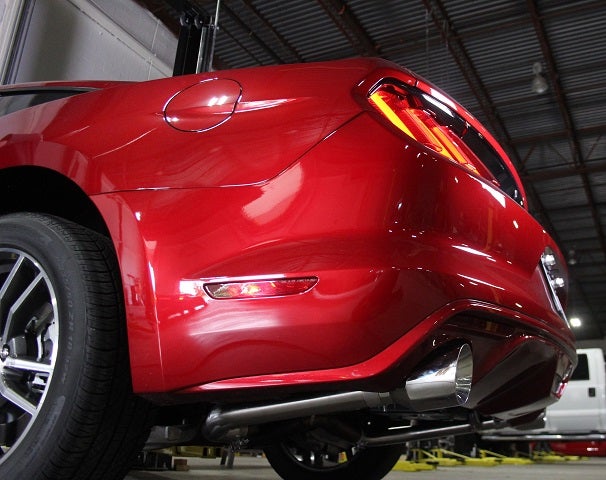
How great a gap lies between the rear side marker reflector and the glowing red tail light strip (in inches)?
18.1

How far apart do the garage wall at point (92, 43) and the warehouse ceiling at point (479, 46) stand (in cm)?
192

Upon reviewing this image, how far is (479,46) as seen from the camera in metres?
9.55

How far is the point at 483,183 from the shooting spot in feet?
5.19

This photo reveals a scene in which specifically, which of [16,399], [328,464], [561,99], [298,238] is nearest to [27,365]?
[16,399]

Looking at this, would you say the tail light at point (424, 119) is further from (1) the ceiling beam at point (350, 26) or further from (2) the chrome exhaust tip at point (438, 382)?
(1) the ceiling beam at point (350, 26)

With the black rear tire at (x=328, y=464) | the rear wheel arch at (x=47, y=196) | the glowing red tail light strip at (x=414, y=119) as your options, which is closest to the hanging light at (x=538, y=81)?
the black rear tire at (x=328, y=464)

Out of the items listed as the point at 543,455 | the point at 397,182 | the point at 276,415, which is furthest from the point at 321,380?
the point at 543,455

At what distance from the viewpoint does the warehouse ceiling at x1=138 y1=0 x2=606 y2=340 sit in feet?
28.7

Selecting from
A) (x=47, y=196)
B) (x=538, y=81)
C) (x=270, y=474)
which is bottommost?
(x=270, y=474)

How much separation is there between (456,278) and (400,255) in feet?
0.54

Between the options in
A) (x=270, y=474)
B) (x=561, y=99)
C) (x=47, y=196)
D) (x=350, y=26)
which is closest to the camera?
(x=47, y=196)

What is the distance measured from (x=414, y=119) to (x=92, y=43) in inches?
198

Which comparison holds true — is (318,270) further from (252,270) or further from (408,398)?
(408,398)

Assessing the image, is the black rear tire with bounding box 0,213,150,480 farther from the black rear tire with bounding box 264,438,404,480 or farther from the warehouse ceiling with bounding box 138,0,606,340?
the warehouse ceiling with bounding box 138,0,606,340
